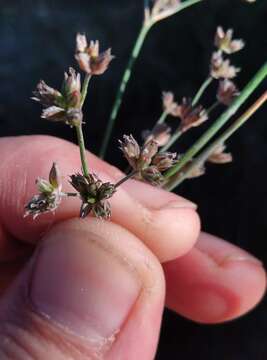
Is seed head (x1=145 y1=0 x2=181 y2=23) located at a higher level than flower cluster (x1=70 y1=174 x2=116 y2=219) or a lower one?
higher

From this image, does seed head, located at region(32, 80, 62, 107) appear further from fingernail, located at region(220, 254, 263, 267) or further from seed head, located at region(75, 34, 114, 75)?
fingernail, located at region(220, 254, 263, 267)

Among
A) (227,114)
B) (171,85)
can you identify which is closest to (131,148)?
(227,114)

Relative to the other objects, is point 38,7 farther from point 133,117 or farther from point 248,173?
point 248,173

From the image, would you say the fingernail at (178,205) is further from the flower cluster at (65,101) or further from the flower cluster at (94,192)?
the flower cluster at (65,101)

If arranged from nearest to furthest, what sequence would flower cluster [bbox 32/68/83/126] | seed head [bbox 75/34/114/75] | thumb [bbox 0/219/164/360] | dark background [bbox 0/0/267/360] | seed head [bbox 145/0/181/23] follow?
1. flower cluster [bbox 32/68/83/126]
2. seed head [bbox 75/34/114/75]
3. thumb [bbox 0/219/164/360]
4. seed head [bbox 145/0/181/23]
5. dark background [bbox 0/0/267/360]

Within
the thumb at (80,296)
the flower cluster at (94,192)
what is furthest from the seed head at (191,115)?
the flower cluster at (94,192)

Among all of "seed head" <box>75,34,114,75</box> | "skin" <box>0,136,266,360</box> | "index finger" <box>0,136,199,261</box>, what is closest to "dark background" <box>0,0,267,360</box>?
"skin" <box>0,136,266,360</box>
